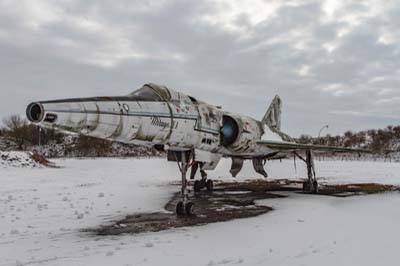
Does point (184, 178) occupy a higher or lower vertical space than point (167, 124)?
lower

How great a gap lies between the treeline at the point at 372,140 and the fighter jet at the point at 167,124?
272ft

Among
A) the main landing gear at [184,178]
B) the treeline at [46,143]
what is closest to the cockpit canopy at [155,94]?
the main landing gear at [184,178]

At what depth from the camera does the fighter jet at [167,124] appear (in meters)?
5.84

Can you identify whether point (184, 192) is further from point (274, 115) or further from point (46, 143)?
point (46, 143)

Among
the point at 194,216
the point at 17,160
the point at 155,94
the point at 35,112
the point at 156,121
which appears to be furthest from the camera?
the point at 17,160

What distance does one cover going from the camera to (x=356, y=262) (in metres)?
5.22

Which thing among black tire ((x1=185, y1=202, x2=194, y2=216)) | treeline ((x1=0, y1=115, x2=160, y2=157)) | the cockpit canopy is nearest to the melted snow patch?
black tire ((x1=185, y1=202, x2=194, y2=216))

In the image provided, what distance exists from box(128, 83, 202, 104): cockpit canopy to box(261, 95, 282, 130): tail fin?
11.6 metres

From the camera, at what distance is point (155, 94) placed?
334 inches

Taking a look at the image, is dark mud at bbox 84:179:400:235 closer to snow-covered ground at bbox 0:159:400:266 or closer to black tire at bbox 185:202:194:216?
black tire at bbox 185:202:194:216

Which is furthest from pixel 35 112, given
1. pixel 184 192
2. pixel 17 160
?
pixel 17 160

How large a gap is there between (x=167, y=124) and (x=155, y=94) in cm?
80

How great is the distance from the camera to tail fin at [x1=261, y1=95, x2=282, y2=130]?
66.8 ft

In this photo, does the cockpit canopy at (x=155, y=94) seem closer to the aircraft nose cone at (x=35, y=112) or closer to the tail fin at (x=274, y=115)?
the aircraft nose cone at (x=35, y=112)
